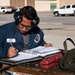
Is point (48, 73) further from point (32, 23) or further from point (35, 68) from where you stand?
point (32, 23)

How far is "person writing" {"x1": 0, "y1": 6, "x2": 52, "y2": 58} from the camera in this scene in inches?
147

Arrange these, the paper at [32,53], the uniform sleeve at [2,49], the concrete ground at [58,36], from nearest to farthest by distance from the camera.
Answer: the paper at [32,53]
the uniform sleeve at [2,49]
the concrete ground at [58,36]

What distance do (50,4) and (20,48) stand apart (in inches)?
2933

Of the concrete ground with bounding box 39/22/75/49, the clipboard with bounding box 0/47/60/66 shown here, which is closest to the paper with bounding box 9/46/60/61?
the clipboard with bounding box 0/47/60/66

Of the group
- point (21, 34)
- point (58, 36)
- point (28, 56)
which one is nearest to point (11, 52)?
point (28, 56)

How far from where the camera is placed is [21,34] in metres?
3.96

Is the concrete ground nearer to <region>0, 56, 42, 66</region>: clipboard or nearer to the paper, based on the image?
the paper

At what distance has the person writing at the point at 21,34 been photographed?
3729 millimetres

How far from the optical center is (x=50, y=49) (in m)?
3.82

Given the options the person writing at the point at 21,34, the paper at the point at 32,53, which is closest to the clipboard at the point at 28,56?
the paper at the point at 32,53

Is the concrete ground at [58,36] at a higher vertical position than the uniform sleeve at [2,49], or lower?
lower

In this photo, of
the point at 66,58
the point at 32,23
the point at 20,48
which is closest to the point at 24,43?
→ the point at 20,48

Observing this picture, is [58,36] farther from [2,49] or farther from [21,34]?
[2,49]

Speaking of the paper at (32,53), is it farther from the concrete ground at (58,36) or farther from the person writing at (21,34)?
the concrete ground at (58,36)
